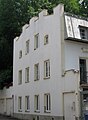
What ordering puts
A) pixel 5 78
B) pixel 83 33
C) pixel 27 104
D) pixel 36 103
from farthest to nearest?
pixel 5 78, pixel 27 104, pixel 36 103, pixel 83 33

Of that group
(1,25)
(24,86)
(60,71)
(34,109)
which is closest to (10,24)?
(1,25)

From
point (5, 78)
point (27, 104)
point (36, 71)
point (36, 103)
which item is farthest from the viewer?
point (5, 78)

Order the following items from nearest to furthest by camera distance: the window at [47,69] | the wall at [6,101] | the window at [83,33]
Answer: the window at [83,33], the window at [47,69], the wall at [6,101]

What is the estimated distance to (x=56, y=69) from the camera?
26.1 meters

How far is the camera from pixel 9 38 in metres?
42.2

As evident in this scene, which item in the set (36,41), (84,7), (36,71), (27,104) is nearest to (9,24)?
(36,41)

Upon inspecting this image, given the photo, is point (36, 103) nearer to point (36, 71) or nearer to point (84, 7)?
point (36, 71)

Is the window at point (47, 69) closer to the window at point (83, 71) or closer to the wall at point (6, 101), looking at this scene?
the window at point (83, 71)

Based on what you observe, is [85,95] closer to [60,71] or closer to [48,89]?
[60,71]

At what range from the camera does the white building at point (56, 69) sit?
2342 cm

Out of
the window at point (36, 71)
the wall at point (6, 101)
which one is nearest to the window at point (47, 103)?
the window at point (36, 71)

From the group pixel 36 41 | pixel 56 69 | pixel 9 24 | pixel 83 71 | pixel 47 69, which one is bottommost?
pixel 83 71

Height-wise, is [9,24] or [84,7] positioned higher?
[84,7]

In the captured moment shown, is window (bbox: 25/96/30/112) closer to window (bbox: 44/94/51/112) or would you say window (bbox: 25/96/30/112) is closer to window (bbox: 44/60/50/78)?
window (bbox: 44/94/51/112)
